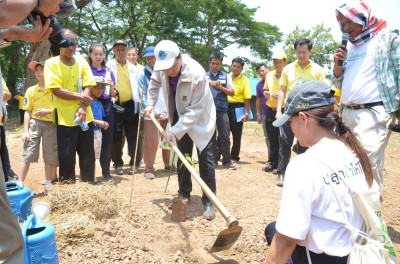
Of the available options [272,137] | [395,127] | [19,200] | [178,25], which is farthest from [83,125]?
[178,25]

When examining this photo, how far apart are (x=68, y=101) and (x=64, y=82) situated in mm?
238

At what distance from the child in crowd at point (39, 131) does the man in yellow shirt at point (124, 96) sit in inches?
48.8

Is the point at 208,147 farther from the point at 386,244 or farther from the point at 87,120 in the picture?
the point at 386,244

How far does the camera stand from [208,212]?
12.9 feet

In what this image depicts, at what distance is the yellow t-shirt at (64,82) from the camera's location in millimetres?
4152

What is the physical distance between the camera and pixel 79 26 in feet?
74.9

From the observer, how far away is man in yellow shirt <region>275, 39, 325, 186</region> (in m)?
5.23

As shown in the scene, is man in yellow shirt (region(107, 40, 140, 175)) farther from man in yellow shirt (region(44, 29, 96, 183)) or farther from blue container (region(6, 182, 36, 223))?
blue container (region(6, 182, 36, 223))

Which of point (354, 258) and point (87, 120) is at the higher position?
point (87, 120)

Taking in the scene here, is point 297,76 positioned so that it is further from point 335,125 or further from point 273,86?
point 335,125

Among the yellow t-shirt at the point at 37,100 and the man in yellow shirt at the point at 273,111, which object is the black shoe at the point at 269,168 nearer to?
the man in yellow shirt at the point at 273,111

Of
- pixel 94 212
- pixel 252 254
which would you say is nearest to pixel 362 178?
pixel 252 254

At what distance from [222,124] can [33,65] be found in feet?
11.2

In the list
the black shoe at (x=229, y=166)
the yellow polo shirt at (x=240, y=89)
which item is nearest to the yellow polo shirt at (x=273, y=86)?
the yellow polo shirt at (x=240, y=89)
